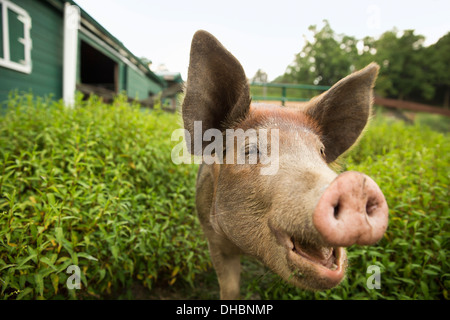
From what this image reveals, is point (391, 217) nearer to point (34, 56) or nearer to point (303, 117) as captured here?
point (303, 117)

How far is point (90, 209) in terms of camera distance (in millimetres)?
2199

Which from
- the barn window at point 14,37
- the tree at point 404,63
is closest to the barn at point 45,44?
the barn window at point 14,37

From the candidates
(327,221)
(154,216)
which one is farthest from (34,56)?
(327,221)

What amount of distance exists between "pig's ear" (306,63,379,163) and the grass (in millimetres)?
812

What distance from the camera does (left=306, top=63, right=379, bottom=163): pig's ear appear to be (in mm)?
1750

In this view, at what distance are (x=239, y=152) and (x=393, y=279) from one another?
1.77 metres

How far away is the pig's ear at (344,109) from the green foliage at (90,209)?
62.9 inches

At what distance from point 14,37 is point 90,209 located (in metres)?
4.89

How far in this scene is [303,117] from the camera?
179 centimetres

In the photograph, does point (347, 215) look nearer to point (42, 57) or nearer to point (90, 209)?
point (90, 209)

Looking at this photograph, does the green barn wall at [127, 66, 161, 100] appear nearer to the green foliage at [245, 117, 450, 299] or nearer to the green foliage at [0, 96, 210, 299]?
the green foliage at [0, 96, 210, 299]

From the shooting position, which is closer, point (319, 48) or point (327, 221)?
point (327, 221)

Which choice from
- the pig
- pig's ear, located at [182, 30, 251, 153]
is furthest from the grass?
pig's ear, located at [182, 30, 251, 153]

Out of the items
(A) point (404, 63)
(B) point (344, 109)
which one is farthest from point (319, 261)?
(A) point (404, 63)
